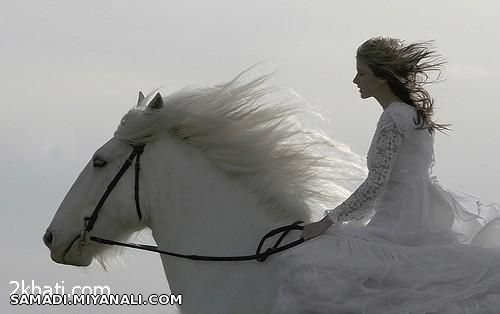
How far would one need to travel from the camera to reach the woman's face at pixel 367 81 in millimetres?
7820

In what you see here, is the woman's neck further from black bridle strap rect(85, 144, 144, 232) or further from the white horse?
black bridle strap rect(85, 144, 144, 232)

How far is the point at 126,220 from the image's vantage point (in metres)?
8.19

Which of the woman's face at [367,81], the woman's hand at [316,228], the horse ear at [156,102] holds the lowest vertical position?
the woman's hand at [316,228]

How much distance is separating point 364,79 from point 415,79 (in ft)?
1.17

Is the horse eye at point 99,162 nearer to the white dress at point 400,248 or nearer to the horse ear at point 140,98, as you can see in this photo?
the horse ear at point 140,98

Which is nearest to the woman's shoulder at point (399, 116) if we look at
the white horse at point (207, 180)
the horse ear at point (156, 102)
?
the white horse at point (207, 180)

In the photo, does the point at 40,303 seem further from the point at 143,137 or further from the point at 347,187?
the point at 347,187

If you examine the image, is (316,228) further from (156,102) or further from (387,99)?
(156,102)

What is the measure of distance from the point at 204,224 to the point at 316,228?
892 mm

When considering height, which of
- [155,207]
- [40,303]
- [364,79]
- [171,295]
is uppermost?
[364,79]

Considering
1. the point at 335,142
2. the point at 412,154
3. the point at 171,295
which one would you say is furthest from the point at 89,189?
the point at 412,154

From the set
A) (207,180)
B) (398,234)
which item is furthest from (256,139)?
(398,234)

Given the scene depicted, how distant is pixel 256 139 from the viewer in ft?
26.9

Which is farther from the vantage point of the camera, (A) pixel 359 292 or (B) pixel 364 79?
(B) pixel 364 79
